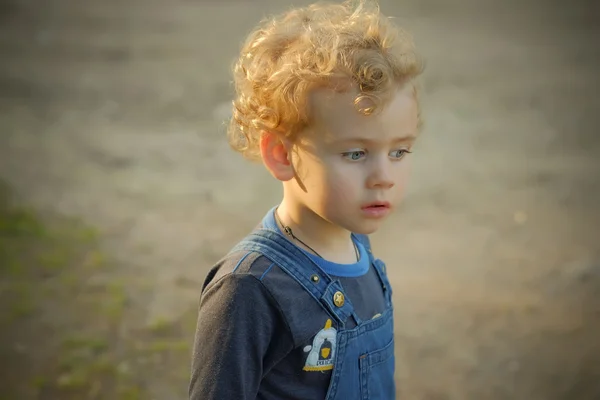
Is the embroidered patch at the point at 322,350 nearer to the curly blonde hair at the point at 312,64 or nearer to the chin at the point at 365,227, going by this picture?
the chin at the point at 365,227

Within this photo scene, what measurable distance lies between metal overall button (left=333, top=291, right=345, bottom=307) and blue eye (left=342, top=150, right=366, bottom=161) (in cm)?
26

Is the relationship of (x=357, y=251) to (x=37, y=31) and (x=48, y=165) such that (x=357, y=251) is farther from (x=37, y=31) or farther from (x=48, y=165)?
(x=37, y=31)

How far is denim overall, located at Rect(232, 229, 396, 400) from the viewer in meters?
1.41

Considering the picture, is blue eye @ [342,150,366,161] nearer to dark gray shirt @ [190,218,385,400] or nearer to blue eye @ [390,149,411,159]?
blue eye @ [390,149,411,159]

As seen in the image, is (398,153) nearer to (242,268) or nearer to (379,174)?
(379,174)

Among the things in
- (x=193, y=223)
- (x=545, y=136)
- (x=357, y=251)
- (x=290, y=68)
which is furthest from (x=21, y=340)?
(x=545, y=136)

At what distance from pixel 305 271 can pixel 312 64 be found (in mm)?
382

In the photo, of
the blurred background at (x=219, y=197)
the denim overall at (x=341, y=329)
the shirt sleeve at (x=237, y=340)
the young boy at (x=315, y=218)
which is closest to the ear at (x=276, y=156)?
the young boy at (x=315, y=218)

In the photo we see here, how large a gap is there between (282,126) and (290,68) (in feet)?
0.37

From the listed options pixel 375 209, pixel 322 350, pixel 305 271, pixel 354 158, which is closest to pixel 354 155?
pixel 354 158

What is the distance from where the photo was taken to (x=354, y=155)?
1388mm

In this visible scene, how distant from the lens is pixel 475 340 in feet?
9.16

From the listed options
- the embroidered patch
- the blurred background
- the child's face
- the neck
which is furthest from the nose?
the blurred background

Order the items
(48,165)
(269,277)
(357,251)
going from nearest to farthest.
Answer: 1. (269,277)
2. (357,251)
3. (48,165)
